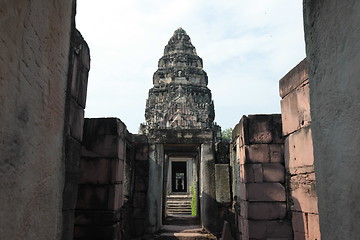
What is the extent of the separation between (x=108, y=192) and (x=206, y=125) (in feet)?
60.8

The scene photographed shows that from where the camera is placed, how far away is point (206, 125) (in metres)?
23.5

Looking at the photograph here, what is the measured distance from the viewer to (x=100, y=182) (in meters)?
5.26

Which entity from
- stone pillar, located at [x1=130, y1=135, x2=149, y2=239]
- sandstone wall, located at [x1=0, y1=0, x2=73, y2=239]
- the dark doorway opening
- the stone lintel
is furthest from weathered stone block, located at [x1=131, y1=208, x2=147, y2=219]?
the dark doorway opening

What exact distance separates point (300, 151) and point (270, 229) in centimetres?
224

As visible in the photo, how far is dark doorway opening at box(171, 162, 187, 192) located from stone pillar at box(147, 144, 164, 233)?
53.7 ft

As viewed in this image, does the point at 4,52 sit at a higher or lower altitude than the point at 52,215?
higher

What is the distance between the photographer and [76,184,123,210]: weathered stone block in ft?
17.0

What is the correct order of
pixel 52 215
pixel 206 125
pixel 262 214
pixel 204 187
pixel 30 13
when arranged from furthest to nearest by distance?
pixel 206 125
pixel 204 187
pixel 262 214
pixel 52 215
pixel 30 13

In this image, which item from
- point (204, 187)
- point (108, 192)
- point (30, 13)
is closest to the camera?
point (30, 13)

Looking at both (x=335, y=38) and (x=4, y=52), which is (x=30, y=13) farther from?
(x=335, y=38)

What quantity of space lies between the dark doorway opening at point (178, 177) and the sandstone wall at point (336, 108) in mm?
22878

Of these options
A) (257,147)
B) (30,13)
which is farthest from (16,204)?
(257,147)

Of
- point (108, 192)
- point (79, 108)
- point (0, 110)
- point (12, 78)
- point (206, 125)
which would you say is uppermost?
point (206, 125)

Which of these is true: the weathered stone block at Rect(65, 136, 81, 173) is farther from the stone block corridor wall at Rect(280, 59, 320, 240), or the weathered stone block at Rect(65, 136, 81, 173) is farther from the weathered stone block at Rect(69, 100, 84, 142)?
the stone block corridor wall at Rect(280, 59, 320, 240)
